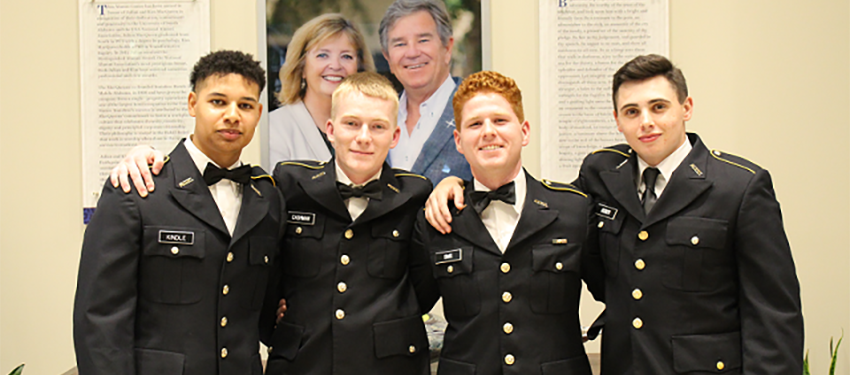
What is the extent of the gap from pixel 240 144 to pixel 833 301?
3641mm

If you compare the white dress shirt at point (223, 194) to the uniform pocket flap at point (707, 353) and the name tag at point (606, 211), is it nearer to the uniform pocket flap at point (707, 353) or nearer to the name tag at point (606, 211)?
the name tag at point (606, 211)

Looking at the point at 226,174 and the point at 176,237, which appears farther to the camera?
the point at 226,174

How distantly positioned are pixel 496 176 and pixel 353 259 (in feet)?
2.17

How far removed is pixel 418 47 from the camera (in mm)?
3557

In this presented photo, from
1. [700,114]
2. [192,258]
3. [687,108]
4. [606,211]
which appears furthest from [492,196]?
[700,114]

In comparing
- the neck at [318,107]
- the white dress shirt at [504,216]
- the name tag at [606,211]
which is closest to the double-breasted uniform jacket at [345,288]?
the white dress shirt at [504,216]

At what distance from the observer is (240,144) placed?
226 cm

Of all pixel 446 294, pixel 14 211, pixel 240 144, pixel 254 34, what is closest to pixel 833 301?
pixel 446 294

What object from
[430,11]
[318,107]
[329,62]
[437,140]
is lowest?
[437,140]

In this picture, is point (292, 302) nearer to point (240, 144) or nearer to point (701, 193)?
point (240, 144)

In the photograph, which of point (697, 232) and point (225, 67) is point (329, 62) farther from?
point (697, 232)

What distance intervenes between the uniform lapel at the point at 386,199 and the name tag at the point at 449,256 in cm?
28

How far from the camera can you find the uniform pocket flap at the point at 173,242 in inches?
80.1

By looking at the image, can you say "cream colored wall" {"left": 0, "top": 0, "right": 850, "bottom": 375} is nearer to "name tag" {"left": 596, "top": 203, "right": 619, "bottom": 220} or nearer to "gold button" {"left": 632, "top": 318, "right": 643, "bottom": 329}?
"name tag" {"left": 596, "top": 203, "right": 619, "bottom": 220}
